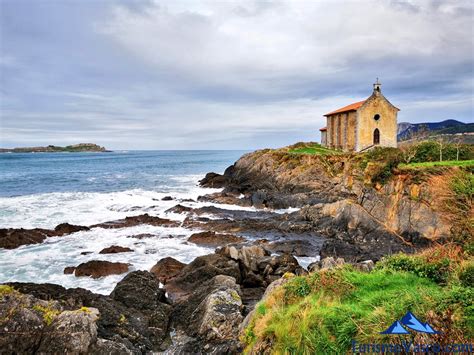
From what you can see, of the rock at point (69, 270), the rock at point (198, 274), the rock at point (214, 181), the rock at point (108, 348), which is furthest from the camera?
the rock at point (214, 181)

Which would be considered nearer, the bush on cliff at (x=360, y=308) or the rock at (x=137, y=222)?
the bush on cliff at (x=360, y=308)

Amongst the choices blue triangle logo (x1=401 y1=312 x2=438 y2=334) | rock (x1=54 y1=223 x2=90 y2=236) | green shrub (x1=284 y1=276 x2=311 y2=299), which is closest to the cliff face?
green shrub (x1=284 y1=276 x2=311 y2=299)

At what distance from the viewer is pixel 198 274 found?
13.1 metres

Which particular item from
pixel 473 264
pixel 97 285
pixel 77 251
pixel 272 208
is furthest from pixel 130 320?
pixel 272 208

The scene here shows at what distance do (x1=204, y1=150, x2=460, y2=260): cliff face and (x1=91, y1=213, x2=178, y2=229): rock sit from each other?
9.32m

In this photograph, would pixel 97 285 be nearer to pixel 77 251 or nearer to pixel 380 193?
pixel 77 251

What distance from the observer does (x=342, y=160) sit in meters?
31.5

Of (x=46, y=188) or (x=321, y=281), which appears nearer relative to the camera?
(x=321, y=281)

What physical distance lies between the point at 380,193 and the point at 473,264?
16624mm

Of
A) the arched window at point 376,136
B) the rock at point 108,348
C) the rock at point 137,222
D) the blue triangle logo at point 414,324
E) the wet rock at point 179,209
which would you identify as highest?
the arched window at point 376,136

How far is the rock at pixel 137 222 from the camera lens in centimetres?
2341

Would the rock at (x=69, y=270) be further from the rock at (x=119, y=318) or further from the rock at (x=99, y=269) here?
the rock at (x=119, y=318)

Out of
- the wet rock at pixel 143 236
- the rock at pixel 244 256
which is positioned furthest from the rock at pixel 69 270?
the rock at pixel 244 256

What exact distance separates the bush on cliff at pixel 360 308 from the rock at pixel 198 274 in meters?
6.11
